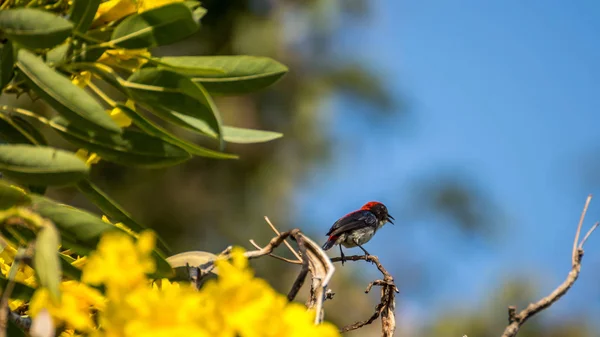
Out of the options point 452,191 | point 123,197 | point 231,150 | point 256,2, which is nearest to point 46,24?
point 231,150

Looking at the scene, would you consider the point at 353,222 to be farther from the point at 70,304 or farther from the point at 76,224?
the point at 70,304

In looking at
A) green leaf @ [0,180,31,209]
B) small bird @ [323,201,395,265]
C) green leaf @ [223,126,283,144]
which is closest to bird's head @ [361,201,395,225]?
small bird @ [323,201,395,265]

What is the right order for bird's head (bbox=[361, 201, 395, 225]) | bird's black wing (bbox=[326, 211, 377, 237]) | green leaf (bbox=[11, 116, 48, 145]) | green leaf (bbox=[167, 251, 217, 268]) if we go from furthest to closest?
bird's head (bbox=[361, 201, 395, 225]) < bird's black wing (bbox=[326, 211, 377, 237]) < green leaf (bbox=[11, 116, 48, 145]) < green leaf (bbox=[167, 251, 217, 268])

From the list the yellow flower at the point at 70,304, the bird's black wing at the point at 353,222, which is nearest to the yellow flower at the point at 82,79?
the yellow flower at the point at 70,304

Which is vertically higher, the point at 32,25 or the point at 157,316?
the point at 32,25

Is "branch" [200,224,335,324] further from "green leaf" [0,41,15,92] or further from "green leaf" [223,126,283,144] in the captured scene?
"green leaf" [0,41,15,92]

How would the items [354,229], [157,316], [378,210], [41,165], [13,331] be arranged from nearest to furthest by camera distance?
[157,316] → [41,165] → [13,331] → [354,229] → [378,210]

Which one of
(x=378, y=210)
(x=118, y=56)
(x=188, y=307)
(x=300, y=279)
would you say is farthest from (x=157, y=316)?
(x=378, y=210)
